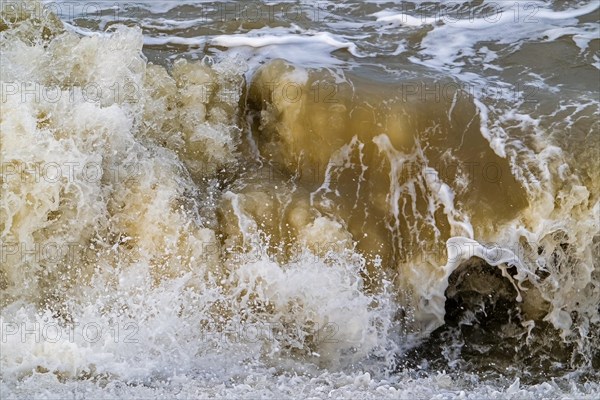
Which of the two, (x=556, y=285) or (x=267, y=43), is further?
(x=267, y=43)

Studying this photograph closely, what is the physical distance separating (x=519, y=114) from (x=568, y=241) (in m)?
0.90

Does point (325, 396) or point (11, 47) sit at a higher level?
point (11, 47)

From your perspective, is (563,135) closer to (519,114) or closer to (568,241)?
(519,114)

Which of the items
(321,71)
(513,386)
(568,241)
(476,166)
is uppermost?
(321,71)

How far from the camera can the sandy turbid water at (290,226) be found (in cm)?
424

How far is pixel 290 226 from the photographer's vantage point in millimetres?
4574

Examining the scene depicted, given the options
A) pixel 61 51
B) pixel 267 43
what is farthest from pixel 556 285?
pixel 61 51

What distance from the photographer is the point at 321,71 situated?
5031mm

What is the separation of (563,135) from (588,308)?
3.69ft

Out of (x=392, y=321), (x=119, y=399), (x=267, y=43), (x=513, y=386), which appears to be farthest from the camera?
(x=267, y=43)

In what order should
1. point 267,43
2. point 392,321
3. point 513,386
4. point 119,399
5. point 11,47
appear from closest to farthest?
point 119,399 < point 513,386 < point 392,321 < point 11,47 < point 267,43

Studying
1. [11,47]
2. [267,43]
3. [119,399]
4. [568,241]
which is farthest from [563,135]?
[11,47]

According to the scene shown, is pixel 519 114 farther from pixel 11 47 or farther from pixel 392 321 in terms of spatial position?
pixel 11 47

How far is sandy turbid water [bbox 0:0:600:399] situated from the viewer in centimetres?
424
